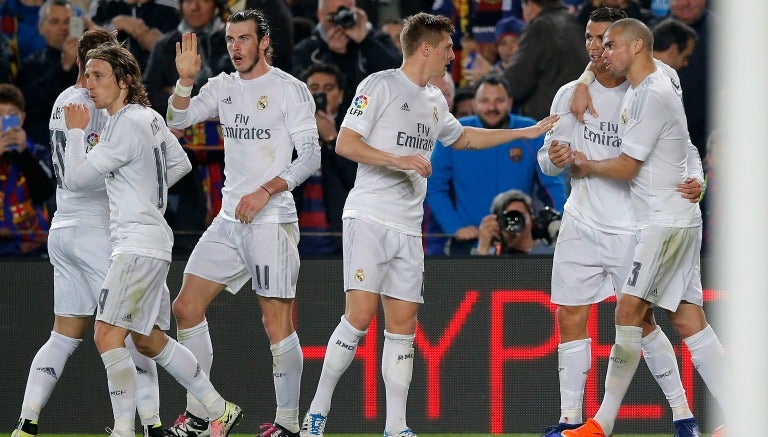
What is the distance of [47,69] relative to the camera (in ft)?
25.4

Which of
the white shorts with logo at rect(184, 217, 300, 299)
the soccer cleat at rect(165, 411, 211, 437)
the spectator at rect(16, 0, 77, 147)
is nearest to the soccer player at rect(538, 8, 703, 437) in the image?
the white shorts with logo at rect(184, 217, 300, 299)

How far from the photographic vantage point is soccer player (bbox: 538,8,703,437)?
206 inches

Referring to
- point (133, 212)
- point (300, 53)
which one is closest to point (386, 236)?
point (133, 212)

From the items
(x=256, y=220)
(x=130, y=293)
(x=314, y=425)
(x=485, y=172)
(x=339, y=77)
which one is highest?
(x=339, y=77)

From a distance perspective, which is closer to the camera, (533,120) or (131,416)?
(131,416)

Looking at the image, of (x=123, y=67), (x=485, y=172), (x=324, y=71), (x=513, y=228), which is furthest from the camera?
(x=324, y=71)

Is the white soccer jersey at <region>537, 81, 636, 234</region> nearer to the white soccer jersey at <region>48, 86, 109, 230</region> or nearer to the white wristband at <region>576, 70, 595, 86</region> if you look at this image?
the white wristband at <region>576, 70, 595, 86</region>

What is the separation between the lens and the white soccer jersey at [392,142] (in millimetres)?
5215

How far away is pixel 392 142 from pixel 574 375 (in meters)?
1.39

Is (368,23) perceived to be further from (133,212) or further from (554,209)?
(133,212)

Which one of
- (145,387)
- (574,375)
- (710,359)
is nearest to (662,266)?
(710,359)

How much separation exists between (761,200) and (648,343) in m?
4.23

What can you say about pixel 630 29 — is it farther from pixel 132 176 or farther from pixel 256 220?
pixel 132 176

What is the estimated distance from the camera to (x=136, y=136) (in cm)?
486
